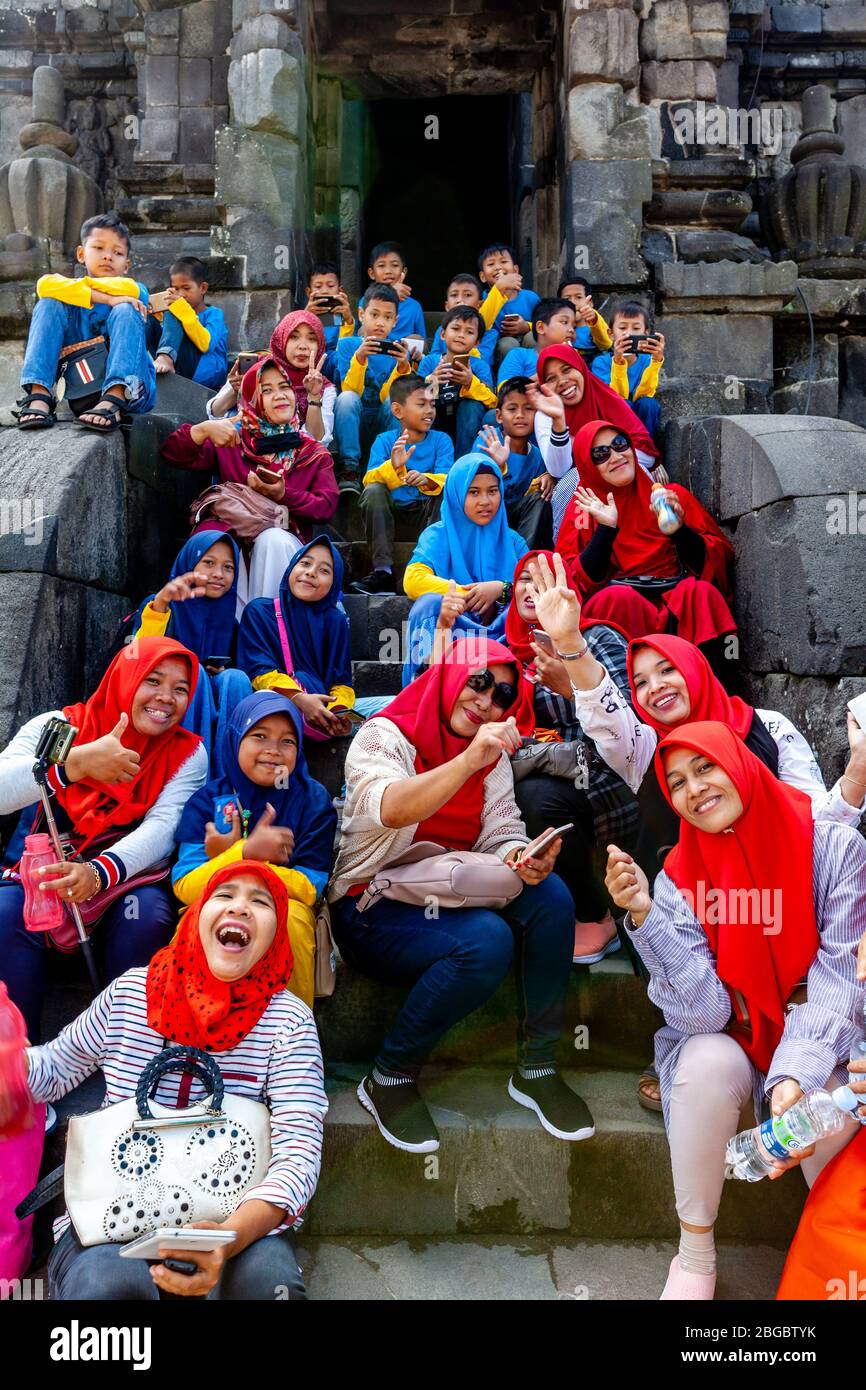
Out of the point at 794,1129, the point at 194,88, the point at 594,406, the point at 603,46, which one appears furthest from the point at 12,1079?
the point at 194,88

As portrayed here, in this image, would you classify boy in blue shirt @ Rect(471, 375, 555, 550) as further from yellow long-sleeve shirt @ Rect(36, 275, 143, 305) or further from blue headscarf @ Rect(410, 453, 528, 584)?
yellow long-sleeve shirt @ Rect(36, 275, 143, 305)

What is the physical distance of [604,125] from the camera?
717 centimetres

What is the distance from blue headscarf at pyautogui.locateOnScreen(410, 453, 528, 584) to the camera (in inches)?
181

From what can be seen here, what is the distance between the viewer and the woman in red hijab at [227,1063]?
218 centimetres

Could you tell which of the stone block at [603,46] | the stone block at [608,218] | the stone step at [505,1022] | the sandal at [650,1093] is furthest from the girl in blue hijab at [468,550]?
the stone block at [603,46]

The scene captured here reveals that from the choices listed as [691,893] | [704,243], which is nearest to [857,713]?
[691,893]

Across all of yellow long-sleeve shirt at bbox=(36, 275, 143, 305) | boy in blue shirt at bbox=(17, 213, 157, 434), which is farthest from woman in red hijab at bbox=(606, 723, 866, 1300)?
yellow long-sleeve shirt at bbox=(36, 275, 143, 305)

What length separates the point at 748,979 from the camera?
251 cm

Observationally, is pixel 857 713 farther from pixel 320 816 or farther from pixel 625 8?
pixel 625 8

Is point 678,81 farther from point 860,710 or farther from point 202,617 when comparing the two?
point 860,710

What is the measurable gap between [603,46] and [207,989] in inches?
286

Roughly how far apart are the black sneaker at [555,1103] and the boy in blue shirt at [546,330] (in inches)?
169
